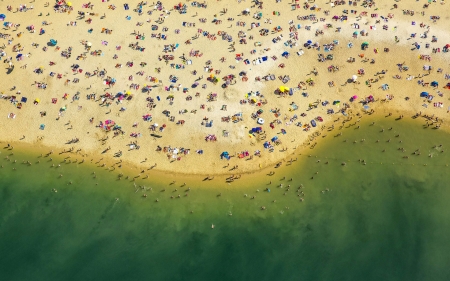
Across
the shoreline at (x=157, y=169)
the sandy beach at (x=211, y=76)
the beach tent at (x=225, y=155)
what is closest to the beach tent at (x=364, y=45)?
the sandy beach at (x=211, y=76)

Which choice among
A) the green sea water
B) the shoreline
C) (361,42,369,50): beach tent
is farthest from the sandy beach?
the green sea water

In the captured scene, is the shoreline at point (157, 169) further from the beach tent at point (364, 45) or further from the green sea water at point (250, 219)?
the beach tent at point (364, 45)

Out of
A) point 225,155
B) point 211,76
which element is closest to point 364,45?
point 211,76

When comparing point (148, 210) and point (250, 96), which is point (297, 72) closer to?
point (250, 96)

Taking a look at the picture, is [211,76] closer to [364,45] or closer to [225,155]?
[225,155]

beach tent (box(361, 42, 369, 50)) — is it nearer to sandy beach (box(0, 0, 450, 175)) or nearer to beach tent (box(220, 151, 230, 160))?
sandy beach (box(0, 0, 450, 175))

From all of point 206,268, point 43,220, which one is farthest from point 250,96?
point 43,220
